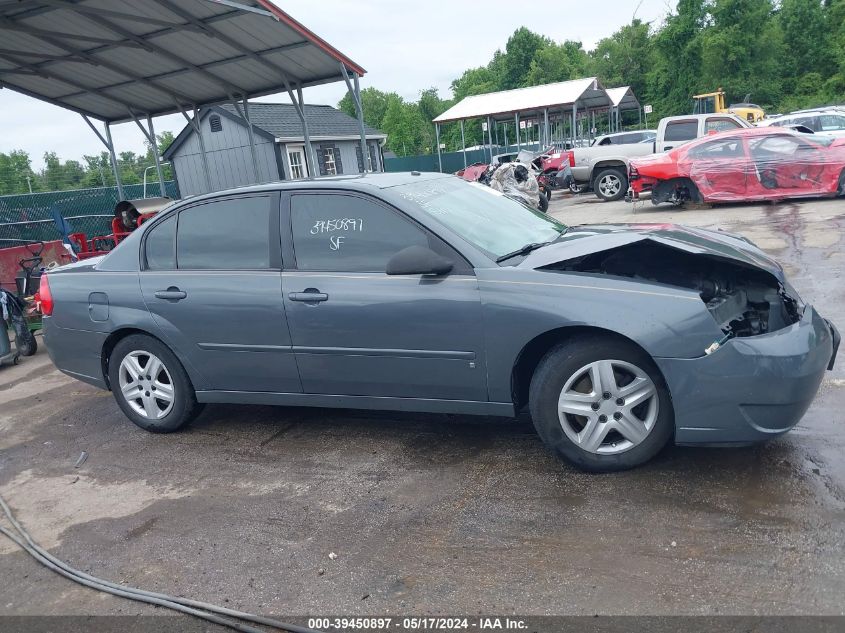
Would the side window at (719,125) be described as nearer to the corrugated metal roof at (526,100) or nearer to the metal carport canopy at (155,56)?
the corrugated metal roof at (526,100)

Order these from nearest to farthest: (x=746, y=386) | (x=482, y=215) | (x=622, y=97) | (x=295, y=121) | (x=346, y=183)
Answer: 1. (x=746, y=386)
2. (x=346, y=183)
3. (x=482, y=215)
4. (x=295, y=121)
5. (x=622, y=97)

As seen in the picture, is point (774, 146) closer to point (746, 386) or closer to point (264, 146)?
point (746, 386)

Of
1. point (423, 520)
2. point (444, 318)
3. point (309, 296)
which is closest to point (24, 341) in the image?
point (309, 296)

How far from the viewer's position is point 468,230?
4016mm

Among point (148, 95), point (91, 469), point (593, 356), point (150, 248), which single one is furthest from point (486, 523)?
point (148, 95)

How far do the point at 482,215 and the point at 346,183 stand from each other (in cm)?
88

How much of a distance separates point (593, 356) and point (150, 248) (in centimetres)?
317

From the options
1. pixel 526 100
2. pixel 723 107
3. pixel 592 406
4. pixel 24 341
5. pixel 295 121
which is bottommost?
pixel 24 341

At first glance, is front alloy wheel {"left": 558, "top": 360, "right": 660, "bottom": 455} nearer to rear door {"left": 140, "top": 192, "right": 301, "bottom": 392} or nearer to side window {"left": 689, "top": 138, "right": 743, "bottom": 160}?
rear door {"left": 140, "top": 192, "right": 301, "bottom": 392}

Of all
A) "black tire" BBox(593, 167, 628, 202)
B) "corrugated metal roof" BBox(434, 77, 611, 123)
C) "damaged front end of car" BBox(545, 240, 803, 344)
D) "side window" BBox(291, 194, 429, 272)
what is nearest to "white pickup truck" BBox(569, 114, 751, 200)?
"black tire" BBox(593, 167, 628, 202)

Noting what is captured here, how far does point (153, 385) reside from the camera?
15.9 ft

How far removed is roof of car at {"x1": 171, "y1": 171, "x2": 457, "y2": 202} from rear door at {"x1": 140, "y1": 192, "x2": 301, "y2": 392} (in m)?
0.07

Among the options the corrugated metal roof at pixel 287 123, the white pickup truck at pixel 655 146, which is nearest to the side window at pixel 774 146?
the white pickup truck at pixel 655 146

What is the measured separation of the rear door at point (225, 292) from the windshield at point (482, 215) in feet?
3.25
